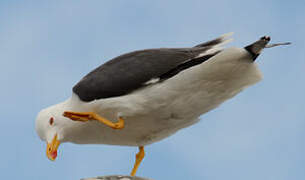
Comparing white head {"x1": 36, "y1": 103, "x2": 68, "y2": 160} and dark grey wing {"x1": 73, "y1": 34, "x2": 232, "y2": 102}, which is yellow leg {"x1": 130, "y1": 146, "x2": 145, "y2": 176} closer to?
white head {"x1": 36, "y1": 103, "x2": 68, "y2": 160}

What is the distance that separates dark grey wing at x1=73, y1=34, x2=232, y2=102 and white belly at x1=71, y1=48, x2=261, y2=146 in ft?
0.44

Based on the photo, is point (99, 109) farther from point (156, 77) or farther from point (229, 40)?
point (229, 40)

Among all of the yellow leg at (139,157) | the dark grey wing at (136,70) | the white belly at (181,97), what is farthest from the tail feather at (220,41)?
the yellow leg at (139,157)

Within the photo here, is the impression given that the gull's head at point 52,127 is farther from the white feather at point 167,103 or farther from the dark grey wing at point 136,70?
the dark grey wing at point 136,70

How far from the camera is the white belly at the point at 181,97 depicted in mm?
8406

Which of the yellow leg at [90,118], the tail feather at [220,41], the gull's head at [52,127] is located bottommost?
the gull's head at [52,127]

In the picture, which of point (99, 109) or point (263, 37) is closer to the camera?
point (263, 37)

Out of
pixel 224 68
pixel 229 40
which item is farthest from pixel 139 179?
pixel 229 40

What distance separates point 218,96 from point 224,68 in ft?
2.28

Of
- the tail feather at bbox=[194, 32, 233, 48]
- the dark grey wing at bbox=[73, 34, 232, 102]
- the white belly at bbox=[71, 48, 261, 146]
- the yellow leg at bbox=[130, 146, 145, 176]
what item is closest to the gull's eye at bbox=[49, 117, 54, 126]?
the white belly at bbox=[71, 48, 261, 146]

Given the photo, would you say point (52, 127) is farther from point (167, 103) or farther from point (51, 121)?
point (167, 103)

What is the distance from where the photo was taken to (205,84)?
28.1 feet

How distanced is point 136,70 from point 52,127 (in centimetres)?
203

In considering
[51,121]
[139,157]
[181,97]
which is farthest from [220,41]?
[51,121]
